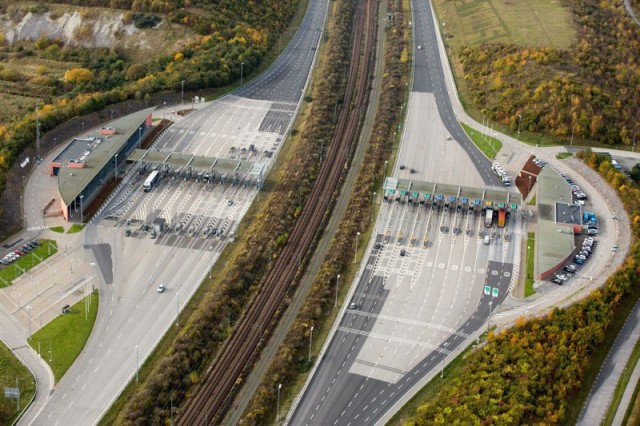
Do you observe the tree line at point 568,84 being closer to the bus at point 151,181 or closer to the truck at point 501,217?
the truck at point 501,217

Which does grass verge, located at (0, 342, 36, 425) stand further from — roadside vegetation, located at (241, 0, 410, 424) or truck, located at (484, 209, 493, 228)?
truck, located at (484, 209, 493, 228)

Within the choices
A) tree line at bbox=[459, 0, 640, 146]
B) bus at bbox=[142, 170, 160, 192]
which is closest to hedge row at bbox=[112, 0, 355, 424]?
bus at bbox=[142, 170, 160, 192]

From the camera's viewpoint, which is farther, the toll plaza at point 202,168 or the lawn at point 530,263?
the toll plaza at point 202,168

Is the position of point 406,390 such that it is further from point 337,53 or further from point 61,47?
point 61,47

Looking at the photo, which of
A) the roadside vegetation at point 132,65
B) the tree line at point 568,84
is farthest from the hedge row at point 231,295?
the tree line at point 568,84

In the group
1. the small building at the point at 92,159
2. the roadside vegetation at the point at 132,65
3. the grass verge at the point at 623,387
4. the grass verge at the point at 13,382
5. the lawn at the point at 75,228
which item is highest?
the roadside vegetation at the point at 132,65

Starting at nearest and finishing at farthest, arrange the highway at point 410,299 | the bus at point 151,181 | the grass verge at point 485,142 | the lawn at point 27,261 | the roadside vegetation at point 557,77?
the highway at point 410,299, the lawn at point 27,261, the bus at point 151,181, the grass verge at point 485,142, the roadside vegetation at point 557,77
